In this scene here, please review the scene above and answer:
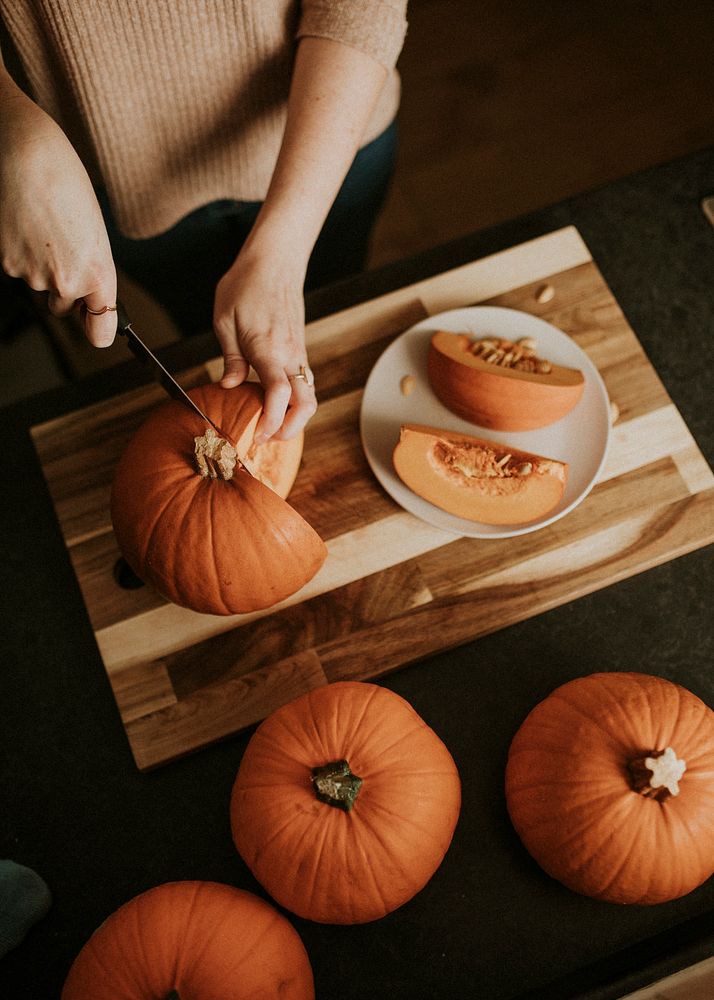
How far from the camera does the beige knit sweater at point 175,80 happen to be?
3.51ft

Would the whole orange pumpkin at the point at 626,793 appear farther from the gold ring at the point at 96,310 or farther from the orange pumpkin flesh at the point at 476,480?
the gold ring at the point at 96,310

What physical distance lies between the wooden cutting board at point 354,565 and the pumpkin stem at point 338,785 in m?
0.23

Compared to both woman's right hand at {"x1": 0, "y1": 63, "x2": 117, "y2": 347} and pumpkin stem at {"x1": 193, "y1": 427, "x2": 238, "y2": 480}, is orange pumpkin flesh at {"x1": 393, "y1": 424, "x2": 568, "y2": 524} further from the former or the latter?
woman's right hand at {"x1": 0, "y1": 63, "x2": 117, "y2": 347}

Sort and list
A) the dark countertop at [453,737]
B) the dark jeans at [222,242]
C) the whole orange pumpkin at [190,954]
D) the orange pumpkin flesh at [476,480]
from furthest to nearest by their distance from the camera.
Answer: the dark jeans at [222,242], the orange pumpkin flesh at [476,480], the dark countertop at [453,737], the whole orange pumpkin at [190,954]

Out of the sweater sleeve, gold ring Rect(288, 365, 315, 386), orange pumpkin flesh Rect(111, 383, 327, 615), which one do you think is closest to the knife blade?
orange pumpkin flesh Rect(111, 383, 327, 615)

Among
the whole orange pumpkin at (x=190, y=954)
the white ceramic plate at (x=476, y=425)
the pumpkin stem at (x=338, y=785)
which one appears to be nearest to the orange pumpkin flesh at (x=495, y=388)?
the white ceramic plate at (x=476, y=425)

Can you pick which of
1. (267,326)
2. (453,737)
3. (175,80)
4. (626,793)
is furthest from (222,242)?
(626,793)

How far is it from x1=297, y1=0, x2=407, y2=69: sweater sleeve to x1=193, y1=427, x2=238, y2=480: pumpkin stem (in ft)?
1.84

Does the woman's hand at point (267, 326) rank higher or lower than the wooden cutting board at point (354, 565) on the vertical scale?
higher

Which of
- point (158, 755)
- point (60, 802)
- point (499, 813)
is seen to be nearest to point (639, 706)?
point (499, 813)

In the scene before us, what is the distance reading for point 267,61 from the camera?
118cm

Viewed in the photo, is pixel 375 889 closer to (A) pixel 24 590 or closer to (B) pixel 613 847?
(B) pixel 613 847

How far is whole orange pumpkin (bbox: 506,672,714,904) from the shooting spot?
0.89 metres

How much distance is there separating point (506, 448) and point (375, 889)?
Answer: 2.00ft
